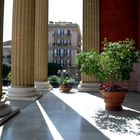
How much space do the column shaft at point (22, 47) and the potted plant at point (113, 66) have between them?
3.75 m

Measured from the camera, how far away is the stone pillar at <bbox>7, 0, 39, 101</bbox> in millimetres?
15500

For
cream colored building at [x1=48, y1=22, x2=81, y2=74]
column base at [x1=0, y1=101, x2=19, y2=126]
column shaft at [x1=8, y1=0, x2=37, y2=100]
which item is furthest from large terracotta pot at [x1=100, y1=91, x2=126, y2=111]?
cream colored building at [x1=48, y1=22, x2=81, y2=74]

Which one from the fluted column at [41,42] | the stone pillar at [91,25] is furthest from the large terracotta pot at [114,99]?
the fluted column at [41,42]

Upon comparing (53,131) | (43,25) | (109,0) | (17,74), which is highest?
(109,0)

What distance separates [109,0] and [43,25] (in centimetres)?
496

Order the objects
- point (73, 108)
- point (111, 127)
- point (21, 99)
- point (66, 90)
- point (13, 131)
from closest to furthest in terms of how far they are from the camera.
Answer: point (13, 131)
point (111, 127)
point (73, 108)
point (21, 99)
point (66, 90)

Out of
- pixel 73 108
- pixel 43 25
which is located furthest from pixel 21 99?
pixel 43 25

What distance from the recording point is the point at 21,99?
49.2ft

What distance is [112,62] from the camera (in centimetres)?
1238

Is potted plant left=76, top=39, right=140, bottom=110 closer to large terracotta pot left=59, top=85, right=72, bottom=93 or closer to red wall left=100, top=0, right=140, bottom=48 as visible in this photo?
large terracotta pot left=59, top=85, right=72, bottom=93

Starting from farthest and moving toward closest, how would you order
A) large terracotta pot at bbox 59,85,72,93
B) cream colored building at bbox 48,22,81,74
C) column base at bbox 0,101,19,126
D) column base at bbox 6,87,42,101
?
cream colored building at bbox 48,22,81,74, large terracotta pot at bbox 59,85,72,93, column base at bbox 6,87,42,101, column base at bbox 0,101,19,126

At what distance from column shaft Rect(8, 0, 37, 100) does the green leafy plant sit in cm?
362

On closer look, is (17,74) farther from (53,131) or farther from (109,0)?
(109,0)

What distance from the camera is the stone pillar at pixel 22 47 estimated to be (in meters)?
15.5
